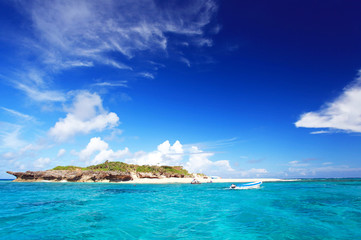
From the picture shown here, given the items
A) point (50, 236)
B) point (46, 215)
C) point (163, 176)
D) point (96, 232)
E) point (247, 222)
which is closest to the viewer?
point (50, 236)

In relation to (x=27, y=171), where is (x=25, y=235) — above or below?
below

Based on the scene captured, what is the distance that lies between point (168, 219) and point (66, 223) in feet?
30.7

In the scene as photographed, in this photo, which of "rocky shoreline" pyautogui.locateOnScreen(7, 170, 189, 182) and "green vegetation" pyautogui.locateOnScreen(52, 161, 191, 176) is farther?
"green vegetation" pyautogui.locateOnScreen(52, 161, 191, 176)

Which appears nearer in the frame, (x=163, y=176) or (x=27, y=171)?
(x=27, y=171)

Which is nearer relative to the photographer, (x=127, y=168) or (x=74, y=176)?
(x=74, y=176)

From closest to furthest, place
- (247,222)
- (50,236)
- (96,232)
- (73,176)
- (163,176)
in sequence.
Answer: (50,236) → (96,232) → (247,222) → (73,176) → (163,176)

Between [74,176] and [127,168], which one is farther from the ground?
[127,168]

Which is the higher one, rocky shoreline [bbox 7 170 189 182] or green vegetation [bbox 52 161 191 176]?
green vegetation [bbox 52 161 191 176]

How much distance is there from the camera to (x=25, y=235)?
13727mm

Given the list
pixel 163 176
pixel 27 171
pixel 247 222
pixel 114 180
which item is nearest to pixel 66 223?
pixel 247 222

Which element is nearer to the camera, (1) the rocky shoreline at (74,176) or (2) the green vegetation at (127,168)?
(1) the rocky shoreline at (74,176)

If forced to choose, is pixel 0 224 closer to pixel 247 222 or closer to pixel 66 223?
pixel 66 223

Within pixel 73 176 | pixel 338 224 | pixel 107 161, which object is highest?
pixel 107 161

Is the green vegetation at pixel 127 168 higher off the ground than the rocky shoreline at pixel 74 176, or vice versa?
the green vegetation at pixel 127 168
